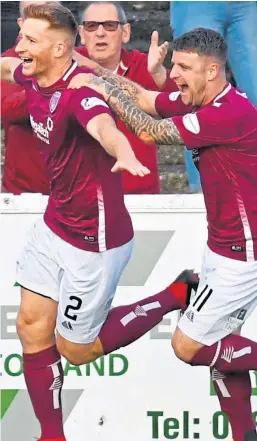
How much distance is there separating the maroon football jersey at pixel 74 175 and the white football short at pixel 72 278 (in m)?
0.05

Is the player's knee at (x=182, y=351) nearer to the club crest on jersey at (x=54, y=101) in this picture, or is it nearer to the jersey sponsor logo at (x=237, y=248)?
the jersey sponsor logo at (x=237, y=248)

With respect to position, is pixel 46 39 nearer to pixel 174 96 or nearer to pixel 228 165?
pixel 174 96

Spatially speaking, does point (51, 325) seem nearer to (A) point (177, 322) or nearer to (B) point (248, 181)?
(A) point (177, 322)

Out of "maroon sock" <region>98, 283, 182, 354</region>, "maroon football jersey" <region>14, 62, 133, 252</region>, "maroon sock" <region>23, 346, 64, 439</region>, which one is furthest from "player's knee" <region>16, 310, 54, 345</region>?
"maroon football jersey" <region>14, 62, 133, 252</region>

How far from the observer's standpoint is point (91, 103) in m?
5.09

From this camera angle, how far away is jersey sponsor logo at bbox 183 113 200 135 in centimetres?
512

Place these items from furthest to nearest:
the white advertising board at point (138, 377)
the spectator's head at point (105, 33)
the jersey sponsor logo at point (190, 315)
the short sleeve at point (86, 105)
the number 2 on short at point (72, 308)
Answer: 1. the spectator's head at point (105, 33)
2. the white advertising board at point (138, 377)
3. the number 2 on short at point (72, 308)
4. the jersey sponsor logo at point (190, 315)
5. the short sleeve at point (86, 105)

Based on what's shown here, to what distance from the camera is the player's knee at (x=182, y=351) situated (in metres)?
5.43

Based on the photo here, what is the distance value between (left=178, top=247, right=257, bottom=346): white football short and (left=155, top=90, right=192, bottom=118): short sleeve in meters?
0.64

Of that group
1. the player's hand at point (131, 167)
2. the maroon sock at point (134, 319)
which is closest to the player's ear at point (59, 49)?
the player's hand at point (131, 167)

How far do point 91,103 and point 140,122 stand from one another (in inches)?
9.8

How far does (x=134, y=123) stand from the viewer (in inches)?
207

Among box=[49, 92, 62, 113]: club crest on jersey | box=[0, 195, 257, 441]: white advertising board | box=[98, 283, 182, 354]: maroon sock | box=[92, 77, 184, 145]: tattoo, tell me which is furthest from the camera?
box=[0, 195, 257, 441]: white advertising board

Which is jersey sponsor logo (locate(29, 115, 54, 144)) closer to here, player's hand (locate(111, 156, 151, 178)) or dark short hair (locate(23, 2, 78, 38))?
dark short hair (locate(23, 2, 78, 38))
